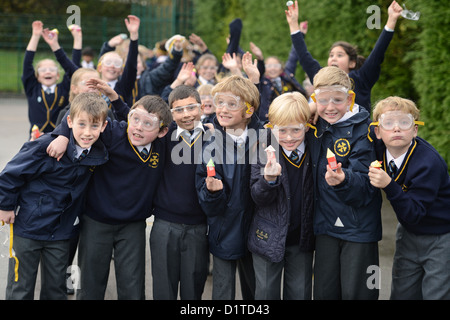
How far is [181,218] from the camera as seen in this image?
3863 mm

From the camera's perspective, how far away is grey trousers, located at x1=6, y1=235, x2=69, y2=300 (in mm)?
3676

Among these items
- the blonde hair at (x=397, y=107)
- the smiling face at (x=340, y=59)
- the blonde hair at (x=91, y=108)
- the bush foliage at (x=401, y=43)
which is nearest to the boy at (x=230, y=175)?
the blonde hair at (x=91, y=108)

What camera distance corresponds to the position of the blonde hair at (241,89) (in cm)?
387

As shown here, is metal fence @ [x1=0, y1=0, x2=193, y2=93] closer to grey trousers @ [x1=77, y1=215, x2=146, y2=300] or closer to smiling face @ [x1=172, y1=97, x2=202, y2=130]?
smiling face @ [x1=172, y1=97, x2=202, y2=130]

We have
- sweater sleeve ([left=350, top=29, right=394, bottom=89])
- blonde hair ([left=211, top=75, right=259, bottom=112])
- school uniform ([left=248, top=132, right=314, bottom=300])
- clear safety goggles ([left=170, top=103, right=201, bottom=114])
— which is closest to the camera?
school uniform ([left=248, top=132, right=314, bottom=300])

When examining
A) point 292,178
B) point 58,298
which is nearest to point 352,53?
point 292,178

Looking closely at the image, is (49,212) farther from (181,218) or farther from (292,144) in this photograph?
(292,144)

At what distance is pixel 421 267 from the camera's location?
12.0ft

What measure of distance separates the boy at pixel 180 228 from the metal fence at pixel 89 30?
14075mm

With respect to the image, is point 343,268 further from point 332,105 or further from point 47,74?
point 47,74

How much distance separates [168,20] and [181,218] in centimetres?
1453

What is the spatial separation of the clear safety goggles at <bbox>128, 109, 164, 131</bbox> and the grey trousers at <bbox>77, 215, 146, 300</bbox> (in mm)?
738

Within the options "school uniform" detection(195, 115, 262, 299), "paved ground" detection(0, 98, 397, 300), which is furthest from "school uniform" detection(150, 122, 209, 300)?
"paved ground" detection(0, 98, 397, 300)

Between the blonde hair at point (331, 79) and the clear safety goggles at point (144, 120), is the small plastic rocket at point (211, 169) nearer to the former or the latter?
the clear safety goggles at point (144, 120)
